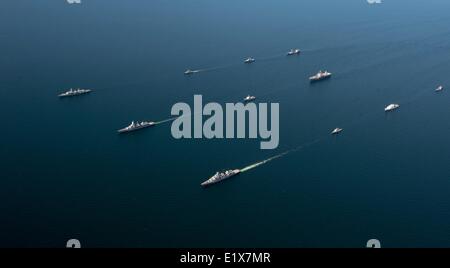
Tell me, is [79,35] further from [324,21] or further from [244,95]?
[324,21]

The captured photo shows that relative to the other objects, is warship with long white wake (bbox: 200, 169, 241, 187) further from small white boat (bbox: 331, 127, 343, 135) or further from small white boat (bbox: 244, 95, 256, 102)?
small white boat (bbox: 244, 95, 256, 102)

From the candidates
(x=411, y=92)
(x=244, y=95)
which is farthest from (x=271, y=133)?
(x=411, y=92)

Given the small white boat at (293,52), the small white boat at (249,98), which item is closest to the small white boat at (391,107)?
the small white boat at (249,98)

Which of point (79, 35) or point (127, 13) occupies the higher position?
point (127, 13)

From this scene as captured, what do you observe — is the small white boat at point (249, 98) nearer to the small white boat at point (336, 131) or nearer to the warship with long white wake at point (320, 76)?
the small white boat at point (336, 131)

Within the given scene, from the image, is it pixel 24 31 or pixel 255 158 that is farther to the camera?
pixel 24 31

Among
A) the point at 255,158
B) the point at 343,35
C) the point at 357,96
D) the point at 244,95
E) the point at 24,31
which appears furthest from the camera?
the point at 343,35

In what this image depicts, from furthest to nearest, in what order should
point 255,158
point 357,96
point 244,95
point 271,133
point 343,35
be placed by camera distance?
point 343,35 → point 357,96 → point 244,95 → point 271,133 → point 255,158

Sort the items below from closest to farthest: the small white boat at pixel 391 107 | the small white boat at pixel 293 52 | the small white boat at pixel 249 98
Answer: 1. the small white boat at pixel 249 98
2. the small white boat at pixel 391 107
3. the small white boat at pixel 293 52


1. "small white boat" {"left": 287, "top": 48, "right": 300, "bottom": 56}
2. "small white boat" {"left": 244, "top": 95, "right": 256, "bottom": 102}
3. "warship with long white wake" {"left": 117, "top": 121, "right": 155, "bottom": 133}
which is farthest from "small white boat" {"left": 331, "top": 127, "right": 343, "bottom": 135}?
"small white boat" {"left": 287, "top": 48, "right": 300, "bottom": 56}

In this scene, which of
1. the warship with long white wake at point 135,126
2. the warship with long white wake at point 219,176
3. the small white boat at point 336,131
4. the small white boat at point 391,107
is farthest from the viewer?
the small white boat at point 391,107

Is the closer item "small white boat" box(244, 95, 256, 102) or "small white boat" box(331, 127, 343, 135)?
"small white boat" box(331, 127, 343, 135)
